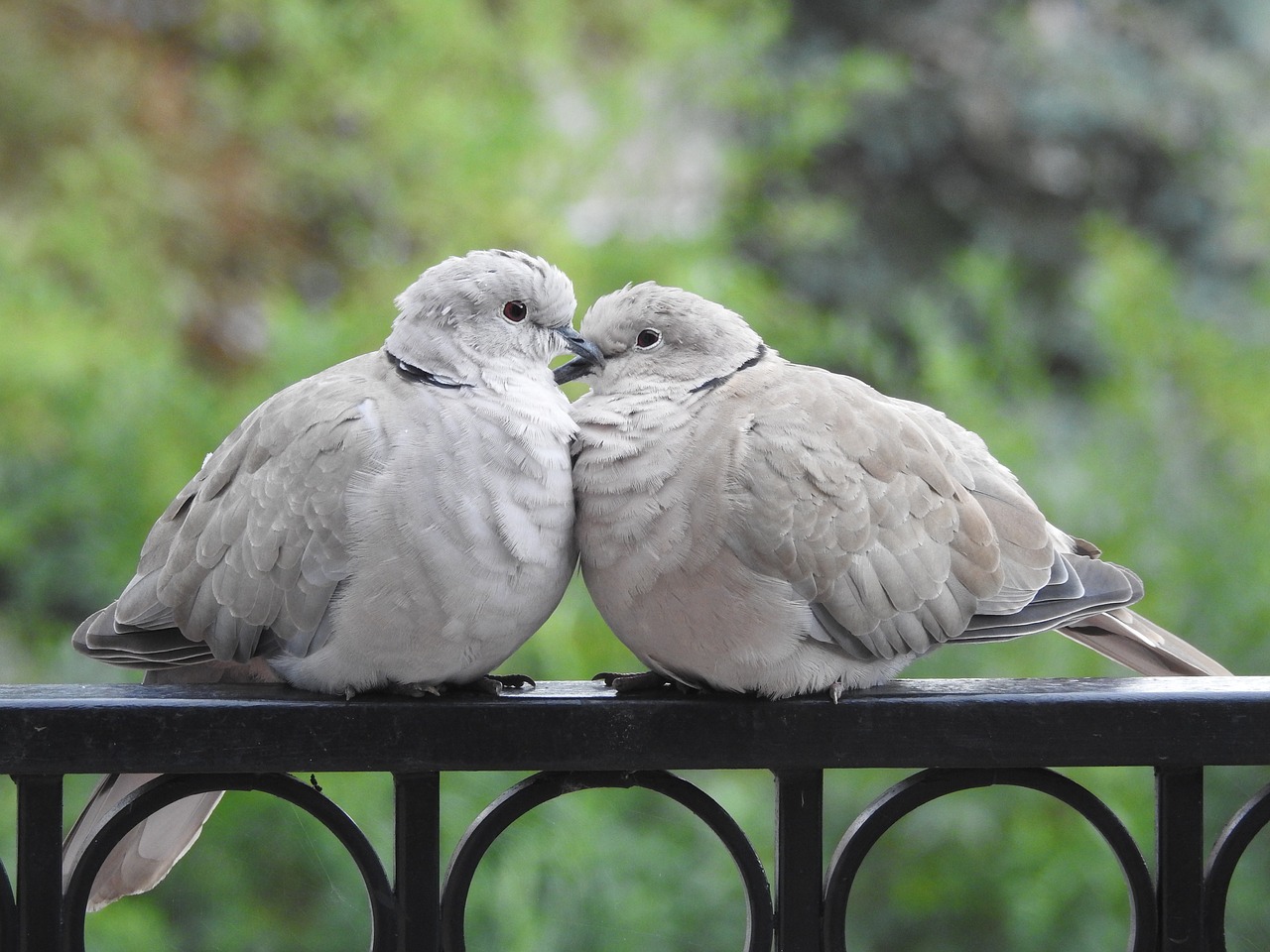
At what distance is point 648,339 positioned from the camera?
1.53 meters

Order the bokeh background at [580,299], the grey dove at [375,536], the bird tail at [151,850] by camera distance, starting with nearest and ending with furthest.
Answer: the grey dove at [375,536] < the bird tail at [151,850] < the bokeh background at [580,299]

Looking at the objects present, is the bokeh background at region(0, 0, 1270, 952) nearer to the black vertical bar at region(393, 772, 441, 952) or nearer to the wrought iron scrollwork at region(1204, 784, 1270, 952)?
the black vertical bar at region(393, 772, 441, 952)

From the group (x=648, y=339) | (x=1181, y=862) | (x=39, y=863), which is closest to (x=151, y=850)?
(x=39, y=863)

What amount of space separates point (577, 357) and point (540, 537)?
346 mm

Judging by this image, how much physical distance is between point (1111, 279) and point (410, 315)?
5.95ft

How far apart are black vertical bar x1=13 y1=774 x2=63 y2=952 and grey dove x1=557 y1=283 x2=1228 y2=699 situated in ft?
1.79

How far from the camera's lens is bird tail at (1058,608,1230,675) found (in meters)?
1.45

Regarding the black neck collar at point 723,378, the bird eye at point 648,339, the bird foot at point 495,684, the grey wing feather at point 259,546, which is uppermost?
the bird eye at point 648,339

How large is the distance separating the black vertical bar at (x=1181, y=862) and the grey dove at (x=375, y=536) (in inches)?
24.2

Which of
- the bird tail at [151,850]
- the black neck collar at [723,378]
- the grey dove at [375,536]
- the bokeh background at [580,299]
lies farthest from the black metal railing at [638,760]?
the bokeh background at [580,299]

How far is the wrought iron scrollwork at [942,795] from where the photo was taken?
1060 millimetres

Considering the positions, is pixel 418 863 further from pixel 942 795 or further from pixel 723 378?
pixel 723 378

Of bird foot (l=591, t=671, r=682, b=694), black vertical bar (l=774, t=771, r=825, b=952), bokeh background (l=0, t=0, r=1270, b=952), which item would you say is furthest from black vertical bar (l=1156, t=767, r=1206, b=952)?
bokeh background (l=0, t=0, r=1270, b=952)

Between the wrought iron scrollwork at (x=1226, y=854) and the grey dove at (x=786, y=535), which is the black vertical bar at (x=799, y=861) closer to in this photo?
the grey dove at (x=786, y=535)
